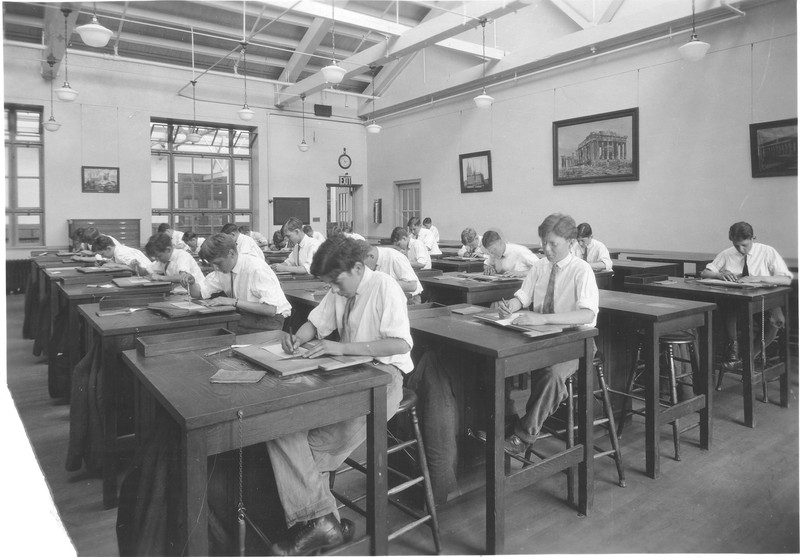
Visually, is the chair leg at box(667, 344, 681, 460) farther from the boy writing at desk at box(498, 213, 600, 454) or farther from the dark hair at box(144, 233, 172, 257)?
the dark hair at box(144, 233, 172, 257)

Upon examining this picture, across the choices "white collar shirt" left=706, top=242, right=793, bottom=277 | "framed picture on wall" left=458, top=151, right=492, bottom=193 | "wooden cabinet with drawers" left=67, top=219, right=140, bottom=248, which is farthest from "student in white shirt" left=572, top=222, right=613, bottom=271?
"wooden cabinet with drawers" left=67, top=219, right=140, bottom=248

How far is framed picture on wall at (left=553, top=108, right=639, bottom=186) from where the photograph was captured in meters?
7.18

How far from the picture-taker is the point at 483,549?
1962mm

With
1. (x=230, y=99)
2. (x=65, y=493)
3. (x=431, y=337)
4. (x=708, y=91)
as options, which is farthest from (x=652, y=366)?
(x=230, y=99)

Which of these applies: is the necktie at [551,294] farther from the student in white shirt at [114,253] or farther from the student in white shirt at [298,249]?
the student in white shirt at [114,253]

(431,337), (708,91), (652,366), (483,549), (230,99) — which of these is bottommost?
(483,549)

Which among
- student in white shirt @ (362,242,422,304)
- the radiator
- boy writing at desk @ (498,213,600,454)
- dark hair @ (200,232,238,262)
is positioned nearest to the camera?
boy writing at desk @ (498,213,600,454)

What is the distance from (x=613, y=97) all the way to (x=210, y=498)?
23.6 feet

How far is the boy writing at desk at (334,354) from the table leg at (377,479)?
103 millimetres

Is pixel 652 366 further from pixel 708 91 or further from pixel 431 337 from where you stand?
pixel 708 91

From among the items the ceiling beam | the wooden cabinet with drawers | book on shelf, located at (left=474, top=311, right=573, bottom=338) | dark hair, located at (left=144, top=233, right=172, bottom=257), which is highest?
the ceiling beam

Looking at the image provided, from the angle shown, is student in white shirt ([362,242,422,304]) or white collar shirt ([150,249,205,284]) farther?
white collar shirt ([150,249,205,284])

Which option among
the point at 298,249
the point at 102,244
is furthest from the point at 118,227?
the point at 298,249

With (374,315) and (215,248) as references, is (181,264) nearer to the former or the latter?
(215,248)
